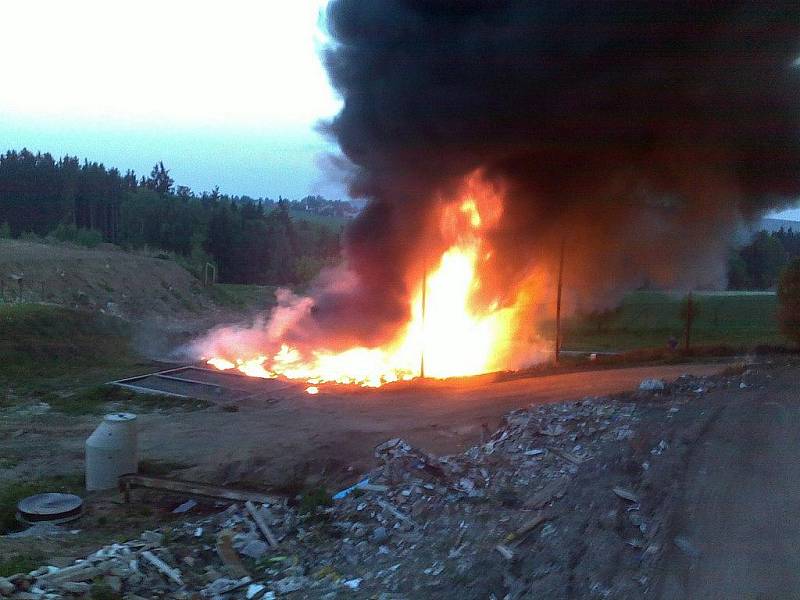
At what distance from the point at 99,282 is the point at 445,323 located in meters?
20.6

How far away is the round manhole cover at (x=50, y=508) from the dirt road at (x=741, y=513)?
25.5 ft

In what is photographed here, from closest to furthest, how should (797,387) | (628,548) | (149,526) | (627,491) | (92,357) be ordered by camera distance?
(628,548) → (627,491) → (149,526) → (797,387) → (92,357)

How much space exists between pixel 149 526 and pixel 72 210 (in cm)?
6815

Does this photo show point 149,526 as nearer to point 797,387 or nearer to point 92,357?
point 797,387

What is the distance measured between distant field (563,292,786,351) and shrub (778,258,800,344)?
6.39 metres

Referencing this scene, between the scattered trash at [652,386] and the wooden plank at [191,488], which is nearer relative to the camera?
the wooden plank at [191,488]

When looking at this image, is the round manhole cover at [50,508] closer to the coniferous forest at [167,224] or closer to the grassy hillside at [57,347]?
the grassy hillside at [57,347]

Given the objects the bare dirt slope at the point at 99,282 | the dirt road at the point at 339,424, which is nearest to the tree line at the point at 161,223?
the bare dirt slope at the point at 99,282

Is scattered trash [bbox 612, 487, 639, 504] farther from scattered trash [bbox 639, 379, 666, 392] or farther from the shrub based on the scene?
the shrub

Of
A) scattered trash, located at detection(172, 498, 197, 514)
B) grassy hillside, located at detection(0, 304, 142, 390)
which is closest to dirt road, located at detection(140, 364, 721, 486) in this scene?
scattered trash, located at detection(172, 498, 197, 514)

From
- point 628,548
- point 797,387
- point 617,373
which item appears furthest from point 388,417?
point 628,548

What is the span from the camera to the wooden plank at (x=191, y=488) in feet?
32.8

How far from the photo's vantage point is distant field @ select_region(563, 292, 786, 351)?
88.7 feet

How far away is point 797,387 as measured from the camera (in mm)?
11711
